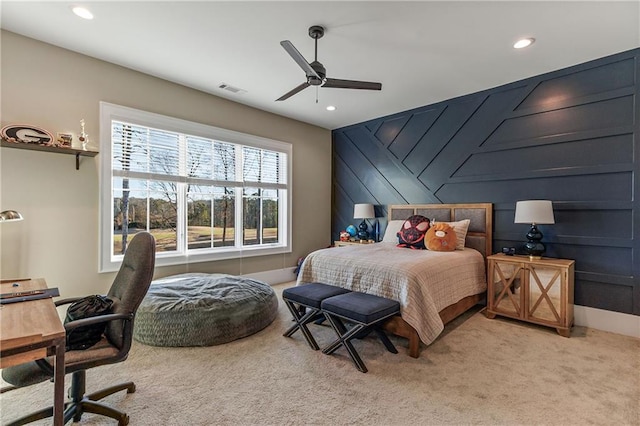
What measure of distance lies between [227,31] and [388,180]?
3.32 metres

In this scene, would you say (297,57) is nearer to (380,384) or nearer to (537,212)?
(380,384)

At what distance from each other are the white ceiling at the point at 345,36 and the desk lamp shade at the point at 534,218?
1.57 metres

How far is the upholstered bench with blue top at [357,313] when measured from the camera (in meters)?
2.28

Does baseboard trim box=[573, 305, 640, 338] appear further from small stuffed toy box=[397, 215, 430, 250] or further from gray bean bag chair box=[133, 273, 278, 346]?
gray bean bag chair box=[133, 273, 278, 346]

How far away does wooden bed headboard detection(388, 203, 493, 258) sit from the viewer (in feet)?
12.7

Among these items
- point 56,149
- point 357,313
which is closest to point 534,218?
point 357,313

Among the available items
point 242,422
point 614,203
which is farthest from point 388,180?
point 242,422

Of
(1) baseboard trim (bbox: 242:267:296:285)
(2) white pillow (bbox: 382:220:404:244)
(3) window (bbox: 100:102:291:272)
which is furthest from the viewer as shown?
(1) baseboard trim (bbox: 242:267:296:285)

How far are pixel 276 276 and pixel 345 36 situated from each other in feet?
12.0

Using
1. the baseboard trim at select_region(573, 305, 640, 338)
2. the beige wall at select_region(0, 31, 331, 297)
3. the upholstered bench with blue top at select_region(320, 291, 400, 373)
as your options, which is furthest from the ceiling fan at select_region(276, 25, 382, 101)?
the baseboard trim at select_region(573, 305, 640, 338)

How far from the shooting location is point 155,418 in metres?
1.74

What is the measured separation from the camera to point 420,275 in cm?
262

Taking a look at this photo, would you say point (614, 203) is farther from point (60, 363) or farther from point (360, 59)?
point (60, 363)

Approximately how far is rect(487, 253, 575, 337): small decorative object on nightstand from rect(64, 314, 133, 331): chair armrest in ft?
11.6
